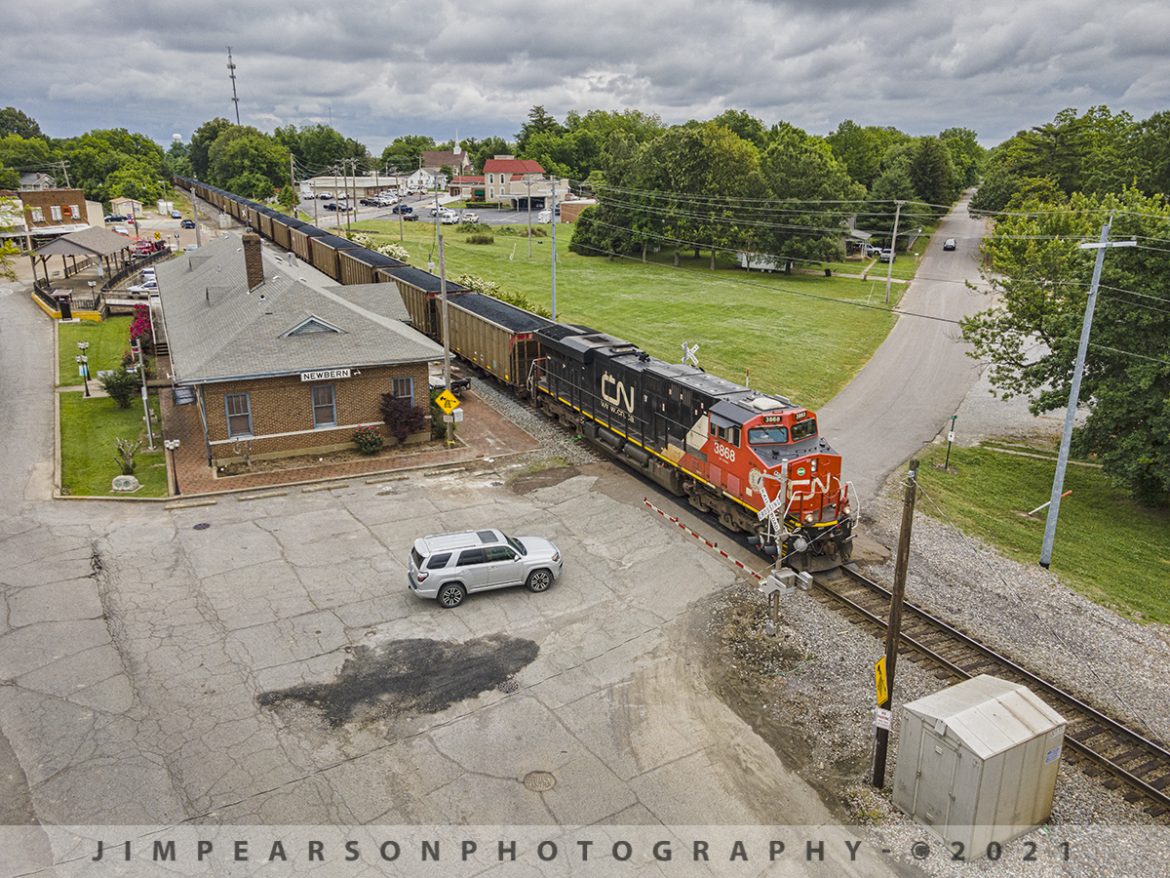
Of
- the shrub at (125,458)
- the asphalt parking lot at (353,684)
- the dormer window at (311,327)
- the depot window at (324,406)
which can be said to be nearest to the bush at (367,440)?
the depot window at (324,406)

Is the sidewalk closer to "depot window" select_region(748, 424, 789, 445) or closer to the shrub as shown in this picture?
the shrub

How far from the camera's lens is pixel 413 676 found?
16.0 meters

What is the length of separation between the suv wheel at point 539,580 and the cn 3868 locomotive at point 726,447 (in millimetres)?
5440

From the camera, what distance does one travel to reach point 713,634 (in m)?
17.8

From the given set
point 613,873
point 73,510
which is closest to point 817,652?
point 613,873

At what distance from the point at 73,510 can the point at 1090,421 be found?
32.8 meters

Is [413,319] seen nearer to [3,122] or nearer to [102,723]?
[102,723]

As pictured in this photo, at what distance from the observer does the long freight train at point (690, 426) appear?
20.1 metres

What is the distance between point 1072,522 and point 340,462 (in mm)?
25100

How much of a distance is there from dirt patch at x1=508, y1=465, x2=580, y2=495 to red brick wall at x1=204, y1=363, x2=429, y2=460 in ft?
17.9

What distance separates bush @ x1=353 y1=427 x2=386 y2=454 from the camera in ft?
92.5

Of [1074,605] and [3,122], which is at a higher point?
[3,122]

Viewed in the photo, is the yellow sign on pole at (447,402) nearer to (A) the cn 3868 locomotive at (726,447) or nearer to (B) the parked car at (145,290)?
(A) the cn 3868 locomotive at (726,447)

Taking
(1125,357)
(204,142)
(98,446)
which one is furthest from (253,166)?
(1125,357)
